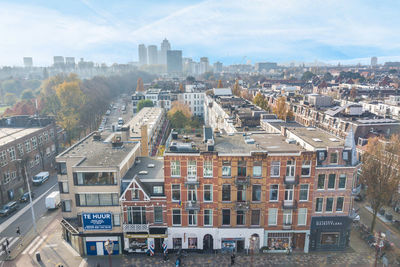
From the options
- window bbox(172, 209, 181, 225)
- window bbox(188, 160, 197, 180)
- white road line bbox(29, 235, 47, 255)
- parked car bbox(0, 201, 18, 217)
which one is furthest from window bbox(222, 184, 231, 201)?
parked car bbox(0, 201, 18, 217)

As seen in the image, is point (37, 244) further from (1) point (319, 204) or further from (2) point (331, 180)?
(2) point (331, 180)

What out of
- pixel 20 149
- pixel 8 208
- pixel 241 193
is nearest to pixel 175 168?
pixel 241 193

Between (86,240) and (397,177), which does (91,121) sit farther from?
(397,177)

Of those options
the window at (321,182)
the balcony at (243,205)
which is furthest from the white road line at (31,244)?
the window at (321,182)

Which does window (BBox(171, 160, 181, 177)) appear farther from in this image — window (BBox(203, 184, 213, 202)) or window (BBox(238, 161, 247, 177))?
window (BBox(238, 161, 247, 177))

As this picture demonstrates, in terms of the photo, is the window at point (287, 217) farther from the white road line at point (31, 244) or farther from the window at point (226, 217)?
the white road line at point (31, 244)
